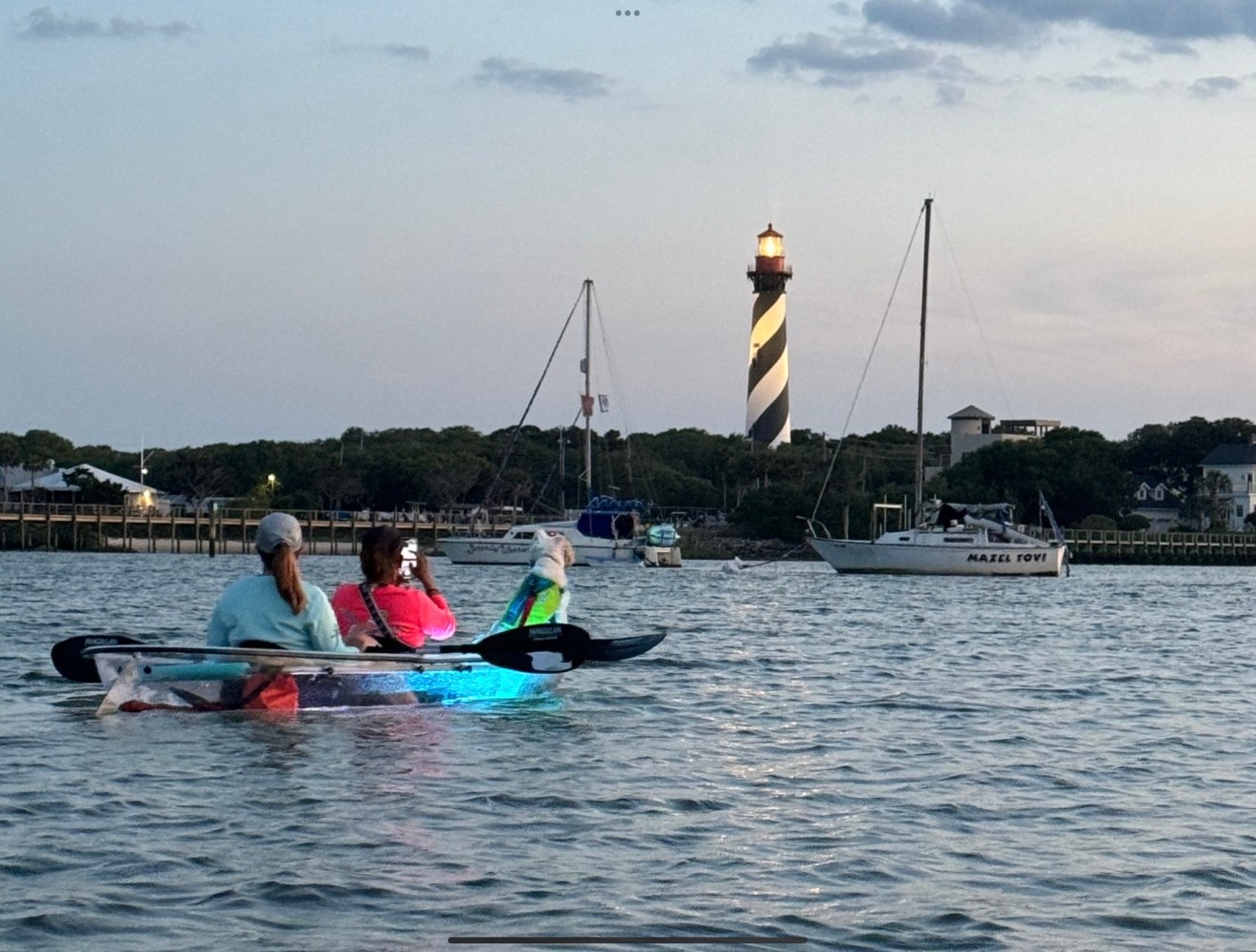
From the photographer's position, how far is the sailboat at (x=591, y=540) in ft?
283

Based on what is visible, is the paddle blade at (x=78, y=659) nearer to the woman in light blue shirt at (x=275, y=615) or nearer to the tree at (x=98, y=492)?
the woman in light blue shirt at (x=275, y=615)

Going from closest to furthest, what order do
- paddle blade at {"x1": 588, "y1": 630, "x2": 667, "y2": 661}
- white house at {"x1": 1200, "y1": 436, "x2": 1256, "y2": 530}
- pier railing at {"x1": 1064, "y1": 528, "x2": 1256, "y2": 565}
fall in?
paddle blade at {"x1": 588, "y1": 630, "x2": 667, "y2": 661}, pier railing at {"x1": 1064, "y1": 528, "x2": 1256, "y2": 565}, white house at {"x1": 1200, "y1": 436, "x2": 1256, "y2": 530}

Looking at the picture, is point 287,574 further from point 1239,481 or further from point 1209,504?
point 1239,481

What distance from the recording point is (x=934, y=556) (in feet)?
250

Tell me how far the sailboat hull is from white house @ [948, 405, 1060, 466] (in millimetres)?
62242

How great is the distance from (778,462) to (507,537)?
148ft

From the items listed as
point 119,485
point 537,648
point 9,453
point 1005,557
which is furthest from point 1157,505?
point 537,648

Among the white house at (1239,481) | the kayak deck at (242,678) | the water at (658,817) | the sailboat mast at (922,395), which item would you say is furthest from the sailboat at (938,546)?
the white house at (1239,481)

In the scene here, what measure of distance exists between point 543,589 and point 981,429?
136914 millimetres

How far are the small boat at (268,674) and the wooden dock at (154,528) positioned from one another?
90.6 m

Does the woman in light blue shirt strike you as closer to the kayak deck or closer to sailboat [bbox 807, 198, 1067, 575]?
the kayak deck

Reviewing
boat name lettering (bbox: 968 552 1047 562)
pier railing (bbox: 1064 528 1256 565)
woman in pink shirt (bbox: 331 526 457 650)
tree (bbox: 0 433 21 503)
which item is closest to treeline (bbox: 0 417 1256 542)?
tree (bbox: 0 433 21 503)

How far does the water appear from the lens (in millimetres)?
9492

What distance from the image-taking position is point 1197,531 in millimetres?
136500
